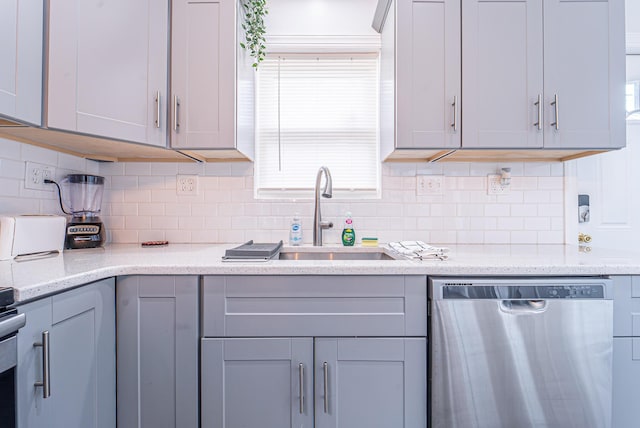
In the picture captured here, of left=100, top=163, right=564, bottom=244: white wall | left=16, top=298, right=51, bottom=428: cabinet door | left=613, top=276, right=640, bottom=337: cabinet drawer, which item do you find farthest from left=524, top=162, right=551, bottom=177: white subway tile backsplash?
left=16, top=298, right=51, bottom=428: cabinet door

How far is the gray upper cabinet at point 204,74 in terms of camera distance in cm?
150

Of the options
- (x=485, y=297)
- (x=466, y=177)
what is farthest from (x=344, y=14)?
(x=485, y=297)

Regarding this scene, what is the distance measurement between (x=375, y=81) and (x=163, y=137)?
1.29 meters

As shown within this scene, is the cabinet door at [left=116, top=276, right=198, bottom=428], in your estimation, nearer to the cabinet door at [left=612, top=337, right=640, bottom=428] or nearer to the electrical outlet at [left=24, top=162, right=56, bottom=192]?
the electrical outlet at [left=24, top=162, right=56, bottom=192]

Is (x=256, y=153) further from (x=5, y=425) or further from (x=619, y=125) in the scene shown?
(x=619, y=125)

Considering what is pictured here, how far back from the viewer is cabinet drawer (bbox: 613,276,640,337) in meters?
1.19

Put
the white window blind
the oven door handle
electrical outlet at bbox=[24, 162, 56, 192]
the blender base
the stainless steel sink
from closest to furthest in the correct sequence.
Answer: the oven door handle, electrical outlet at bbox=[24, 162, 56, 192], the blender base, the stainless steel sink, the white window blind

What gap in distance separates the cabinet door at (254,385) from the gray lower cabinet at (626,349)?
3.82ft

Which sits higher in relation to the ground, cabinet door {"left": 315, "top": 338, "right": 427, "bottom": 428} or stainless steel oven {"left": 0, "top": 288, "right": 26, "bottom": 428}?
stainless steel oven {"left": 0, "top": 288, "right": 26, "bottom": 428}

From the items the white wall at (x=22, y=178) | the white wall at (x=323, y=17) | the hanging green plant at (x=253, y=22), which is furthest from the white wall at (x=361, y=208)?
the white wall at (x=323, y=17)

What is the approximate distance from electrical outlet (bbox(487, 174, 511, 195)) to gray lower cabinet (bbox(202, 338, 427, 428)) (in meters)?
1.19

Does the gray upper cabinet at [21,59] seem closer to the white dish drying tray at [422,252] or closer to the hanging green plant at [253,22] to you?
the hanging green plant at [253,22]

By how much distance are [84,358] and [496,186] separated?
2.12 metres

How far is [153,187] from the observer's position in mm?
1890
